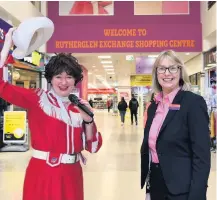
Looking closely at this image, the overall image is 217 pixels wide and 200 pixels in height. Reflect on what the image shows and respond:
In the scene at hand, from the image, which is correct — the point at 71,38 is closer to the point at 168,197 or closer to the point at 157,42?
the point at 157,42

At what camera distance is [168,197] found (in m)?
1.57

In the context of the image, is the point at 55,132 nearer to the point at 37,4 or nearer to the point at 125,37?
the point at 125,37

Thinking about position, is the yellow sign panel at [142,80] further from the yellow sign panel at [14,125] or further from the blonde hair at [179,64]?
the blonde hair at [179,64]

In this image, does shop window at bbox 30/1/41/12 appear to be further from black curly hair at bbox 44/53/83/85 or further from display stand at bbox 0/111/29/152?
black curly hair at bbox 44/53/83/85

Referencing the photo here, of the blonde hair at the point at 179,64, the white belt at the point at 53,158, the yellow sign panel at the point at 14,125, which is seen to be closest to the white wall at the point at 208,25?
the yellow sign panel at the point at 14,125

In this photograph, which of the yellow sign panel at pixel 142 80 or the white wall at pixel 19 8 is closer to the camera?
the white wall at pixel 19 8

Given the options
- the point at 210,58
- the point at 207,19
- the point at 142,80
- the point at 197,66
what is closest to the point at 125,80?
the point at 142,80

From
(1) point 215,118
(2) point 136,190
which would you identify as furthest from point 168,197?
(1) point 215,118

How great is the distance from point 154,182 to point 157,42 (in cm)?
715

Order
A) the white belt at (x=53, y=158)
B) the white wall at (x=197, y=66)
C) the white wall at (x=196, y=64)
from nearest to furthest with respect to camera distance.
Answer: the white belt at (x=53, y=158) → the white wall at (x=197, y=66) → the white wall at (x=196, y=64)

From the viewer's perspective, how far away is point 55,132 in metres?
1.57

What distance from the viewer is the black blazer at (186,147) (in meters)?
1.46

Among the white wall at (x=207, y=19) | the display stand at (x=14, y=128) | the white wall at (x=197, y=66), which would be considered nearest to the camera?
the display stand at (x=14, y=128)

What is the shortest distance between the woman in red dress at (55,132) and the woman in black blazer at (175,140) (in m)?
0.34
